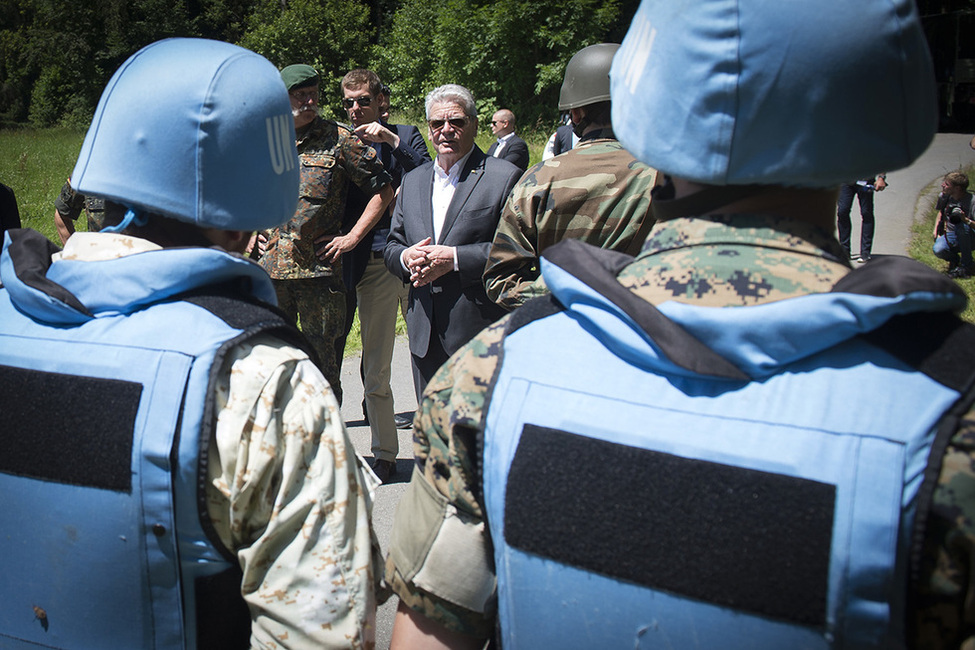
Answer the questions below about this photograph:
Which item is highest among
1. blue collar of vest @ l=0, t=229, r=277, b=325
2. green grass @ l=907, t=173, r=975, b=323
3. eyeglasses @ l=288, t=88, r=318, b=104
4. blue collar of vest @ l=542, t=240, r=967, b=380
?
blue collar of vest @ l=542, t=240, r=967, b=380

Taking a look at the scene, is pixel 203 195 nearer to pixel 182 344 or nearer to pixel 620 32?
pixel 182 344

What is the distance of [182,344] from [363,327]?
346 cm

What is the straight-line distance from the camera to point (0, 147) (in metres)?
→ 26.1

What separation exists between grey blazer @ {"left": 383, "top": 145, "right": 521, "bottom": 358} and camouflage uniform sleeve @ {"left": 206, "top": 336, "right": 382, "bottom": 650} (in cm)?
263

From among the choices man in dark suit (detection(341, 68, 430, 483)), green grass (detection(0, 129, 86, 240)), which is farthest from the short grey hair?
green grass (detection(0, 129, 86, 240))

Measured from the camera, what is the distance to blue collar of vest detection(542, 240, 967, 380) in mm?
998

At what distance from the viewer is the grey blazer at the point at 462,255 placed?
13.3 ft

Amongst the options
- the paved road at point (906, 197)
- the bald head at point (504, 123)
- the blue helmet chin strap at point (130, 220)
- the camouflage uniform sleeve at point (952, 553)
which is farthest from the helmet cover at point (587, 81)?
the paved road at point (906, 197)

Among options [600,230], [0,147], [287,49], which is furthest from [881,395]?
[287,49]

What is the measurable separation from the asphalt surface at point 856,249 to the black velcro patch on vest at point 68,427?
1.82 metres

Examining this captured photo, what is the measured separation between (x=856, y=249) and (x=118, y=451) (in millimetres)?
10746

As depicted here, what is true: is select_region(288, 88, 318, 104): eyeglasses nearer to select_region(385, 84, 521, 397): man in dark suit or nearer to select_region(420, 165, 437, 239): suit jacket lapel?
select_region(385, 84, 521, 397): man in dark suit

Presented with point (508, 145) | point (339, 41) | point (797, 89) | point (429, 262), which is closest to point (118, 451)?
point (797, 89)

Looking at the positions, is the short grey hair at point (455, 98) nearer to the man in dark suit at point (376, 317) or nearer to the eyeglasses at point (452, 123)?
the eyeglasses at point (452, 123)
